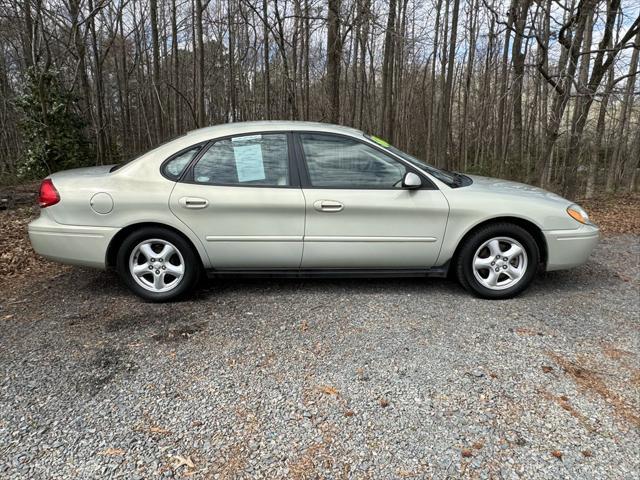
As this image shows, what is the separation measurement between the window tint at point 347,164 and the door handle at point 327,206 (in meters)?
0.18

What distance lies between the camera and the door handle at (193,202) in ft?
12.2

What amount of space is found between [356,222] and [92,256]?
2330 millimetres

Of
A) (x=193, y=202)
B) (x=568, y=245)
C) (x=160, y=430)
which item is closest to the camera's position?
(x=160, y=430)

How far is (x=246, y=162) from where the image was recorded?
387 centimetres

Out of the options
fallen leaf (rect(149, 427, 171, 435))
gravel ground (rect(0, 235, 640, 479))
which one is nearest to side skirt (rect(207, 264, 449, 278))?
gravel ground (rect(0, 235, 640, 479))

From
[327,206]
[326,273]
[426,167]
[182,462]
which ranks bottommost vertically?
[182,462]

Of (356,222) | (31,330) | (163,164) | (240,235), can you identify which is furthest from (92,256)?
(356,222)

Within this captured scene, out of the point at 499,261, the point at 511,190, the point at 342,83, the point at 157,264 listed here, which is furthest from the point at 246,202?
the point at 342,83

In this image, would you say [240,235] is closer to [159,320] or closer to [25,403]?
[159,320]

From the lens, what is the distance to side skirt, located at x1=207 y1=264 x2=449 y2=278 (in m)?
3.96

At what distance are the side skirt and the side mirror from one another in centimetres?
79

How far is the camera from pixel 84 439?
2184 millimetres

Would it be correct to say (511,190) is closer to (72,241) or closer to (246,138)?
(246,138)

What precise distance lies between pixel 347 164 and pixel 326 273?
101 cm
